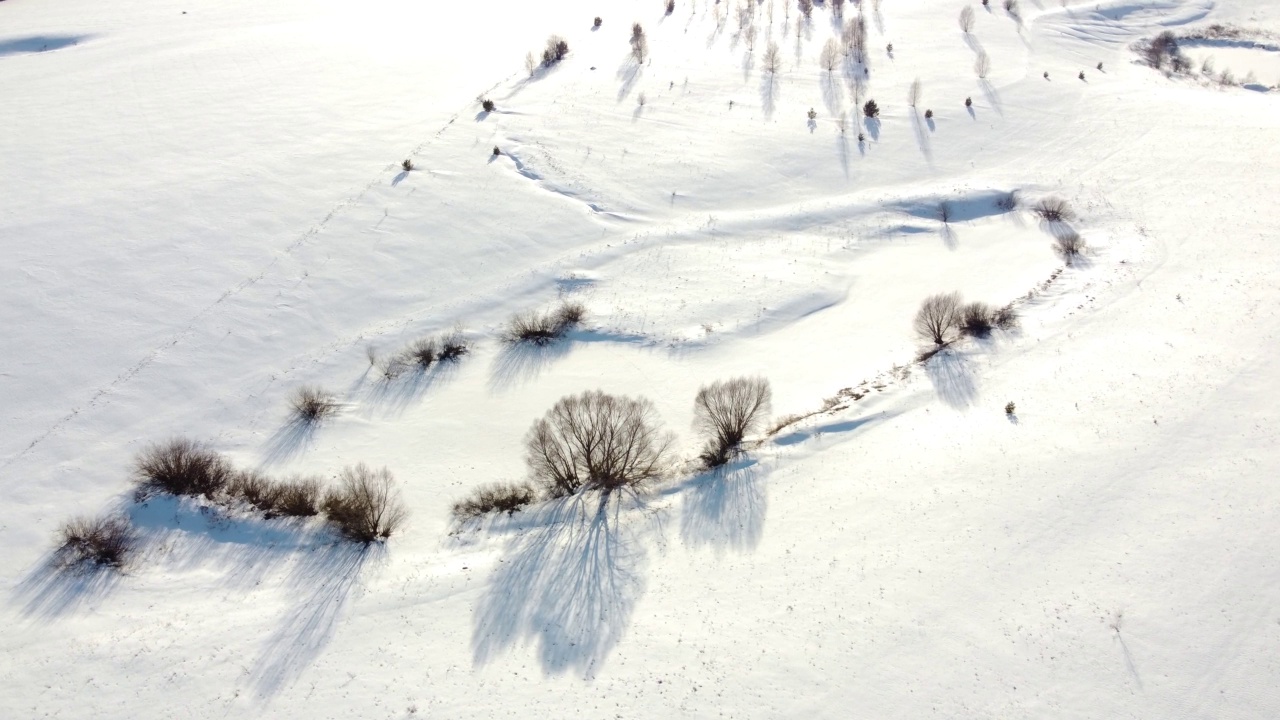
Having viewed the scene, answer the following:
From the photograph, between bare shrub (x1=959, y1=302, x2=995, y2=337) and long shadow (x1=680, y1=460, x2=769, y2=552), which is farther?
bare shrub (x1=959, y1=302, x2=995, y2=337)

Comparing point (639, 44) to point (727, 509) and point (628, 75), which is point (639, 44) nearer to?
point (628, 75)

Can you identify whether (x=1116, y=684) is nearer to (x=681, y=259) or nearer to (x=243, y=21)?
(x=681, y=259)

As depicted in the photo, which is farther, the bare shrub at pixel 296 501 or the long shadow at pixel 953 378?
the long shadow at pixel 953 378

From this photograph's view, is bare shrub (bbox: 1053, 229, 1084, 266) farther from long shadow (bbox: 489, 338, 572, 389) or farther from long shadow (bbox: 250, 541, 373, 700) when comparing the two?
long shadow (bbox: 250, 541, 373, 700)

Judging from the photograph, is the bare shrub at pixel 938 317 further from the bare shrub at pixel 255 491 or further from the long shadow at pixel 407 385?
the bare shrub at pixel 255 491

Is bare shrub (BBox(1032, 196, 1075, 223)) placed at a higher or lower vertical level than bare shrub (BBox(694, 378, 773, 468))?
higher

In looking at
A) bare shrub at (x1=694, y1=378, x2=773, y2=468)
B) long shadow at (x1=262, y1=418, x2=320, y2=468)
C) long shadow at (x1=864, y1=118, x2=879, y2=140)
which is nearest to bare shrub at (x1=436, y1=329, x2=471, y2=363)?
long shadow at (x1=262, y1=418, x2=320, y2=468)

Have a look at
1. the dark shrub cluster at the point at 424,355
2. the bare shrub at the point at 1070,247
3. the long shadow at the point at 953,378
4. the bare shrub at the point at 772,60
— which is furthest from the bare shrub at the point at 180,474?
the bare shrub at the point at 772,60
